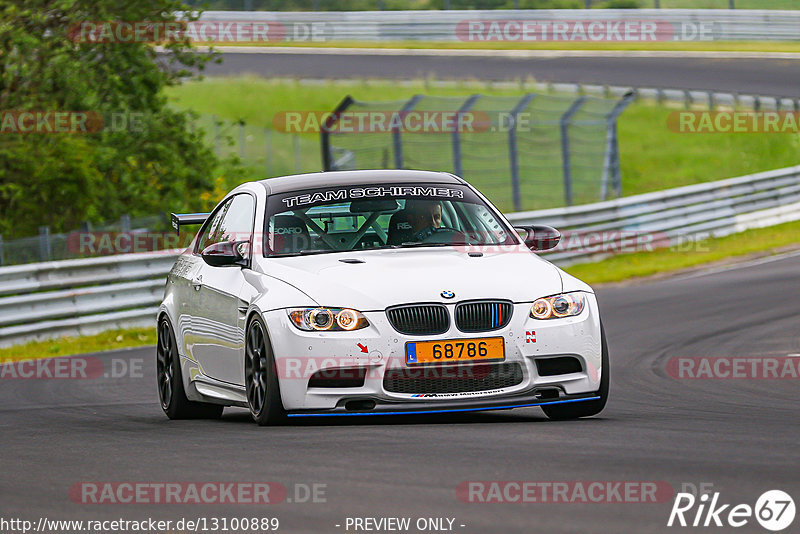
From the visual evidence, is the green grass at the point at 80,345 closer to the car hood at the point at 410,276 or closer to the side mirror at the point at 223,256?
the side mirror at the point at 223,256

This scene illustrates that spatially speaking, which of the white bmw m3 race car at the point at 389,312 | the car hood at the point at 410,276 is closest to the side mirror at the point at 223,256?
the white bmw m3 race car at the point at 389,312

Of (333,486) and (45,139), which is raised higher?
(333,486)

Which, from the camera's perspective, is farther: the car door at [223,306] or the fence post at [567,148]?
the fence post at [567,148]

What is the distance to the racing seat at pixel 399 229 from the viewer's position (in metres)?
9.24

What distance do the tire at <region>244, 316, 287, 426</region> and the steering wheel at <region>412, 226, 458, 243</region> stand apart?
1311mm

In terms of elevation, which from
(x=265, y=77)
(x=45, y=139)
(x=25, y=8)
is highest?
(x=25, y=8)

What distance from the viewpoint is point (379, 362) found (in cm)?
802

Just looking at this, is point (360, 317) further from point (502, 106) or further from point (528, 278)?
point (502, 106)

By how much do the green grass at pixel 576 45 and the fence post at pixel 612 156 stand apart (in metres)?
15.8

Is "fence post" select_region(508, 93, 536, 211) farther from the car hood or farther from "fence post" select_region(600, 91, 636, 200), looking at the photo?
the car hood

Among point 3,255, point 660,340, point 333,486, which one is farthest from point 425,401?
point 3,255

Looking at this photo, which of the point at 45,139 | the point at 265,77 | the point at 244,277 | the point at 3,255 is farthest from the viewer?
the point at 265,77

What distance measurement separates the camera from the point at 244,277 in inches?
354

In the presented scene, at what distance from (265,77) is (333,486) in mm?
35620
